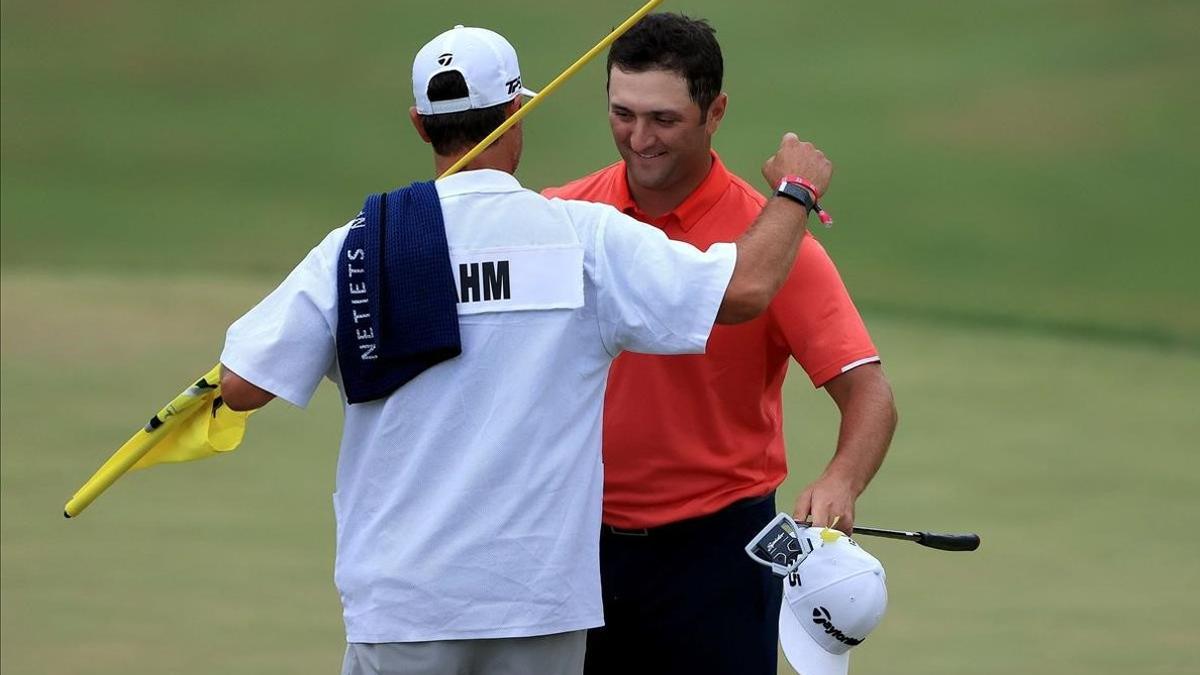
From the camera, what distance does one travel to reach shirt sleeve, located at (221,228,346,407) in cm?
254

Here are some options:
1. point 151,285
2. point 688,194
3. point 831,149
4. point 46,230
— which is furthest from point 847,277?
point 688,194

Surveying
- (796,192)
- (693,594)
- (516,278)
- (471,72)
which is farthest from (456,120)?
(693,594)

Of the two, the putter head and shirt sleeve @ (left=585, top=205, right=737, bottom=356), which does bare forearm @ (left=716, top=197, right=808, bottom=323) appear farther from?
the putter head

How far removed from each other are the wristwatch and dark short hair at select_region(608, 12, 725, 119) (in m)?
0.46

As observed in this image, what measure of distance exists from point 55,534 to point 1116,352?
4.68 metres

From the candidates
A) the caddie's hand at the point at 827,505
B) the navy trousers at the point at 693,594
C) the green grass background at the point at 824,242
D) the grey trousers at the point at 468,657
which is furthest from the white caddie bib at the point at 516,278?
the green grass background at the point at 824,242

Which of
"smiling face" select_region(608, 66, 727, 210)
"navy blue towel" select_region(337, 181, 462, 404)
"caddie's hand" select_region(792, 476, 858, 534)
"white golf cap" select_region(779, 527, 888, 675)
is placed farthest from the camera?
"smiling face" select_region(608, 66, 727, 210)

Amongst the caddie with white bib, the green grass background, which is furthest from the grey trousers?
the green grass background

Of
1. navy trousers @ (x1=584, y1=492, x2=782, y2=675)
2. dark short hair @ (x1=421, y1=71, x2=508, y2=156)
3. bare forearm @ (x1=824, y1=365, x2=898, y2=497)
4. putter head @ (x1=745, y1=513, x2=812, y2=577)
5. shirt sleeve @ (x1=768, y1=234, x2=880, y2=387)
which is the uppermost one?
dark short hair @ (x1=421, y1=71, x2=508, y2=156)

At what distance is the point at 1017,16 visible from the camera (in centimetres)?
1213

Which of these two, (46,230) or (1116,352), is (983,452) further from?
(46,230)

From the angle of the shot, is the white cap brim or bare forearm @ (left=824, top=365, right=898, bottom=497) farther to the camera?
bare forearm @ (left=824, top=365, right=898, bottom=497)

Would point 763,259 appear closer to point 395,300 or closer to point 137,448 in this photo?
point 395,300

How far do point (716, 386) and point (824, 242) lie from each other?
7126 millimetres
